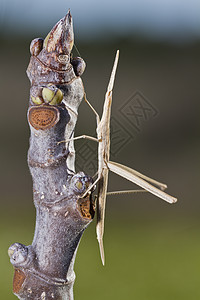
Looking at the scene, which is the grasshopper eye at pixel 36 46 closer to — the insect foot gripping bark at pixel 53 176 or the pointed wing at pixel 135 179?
the insect foot gripping bark at pixel 53 176

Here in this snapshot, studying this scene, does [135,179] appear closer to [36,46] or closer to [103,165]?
[103,165]

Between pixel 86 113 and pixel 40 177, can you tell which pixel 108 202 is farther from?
pixel 40 177

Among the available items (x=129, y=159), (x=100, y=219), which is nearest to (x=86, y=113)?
(x=129, y=159)

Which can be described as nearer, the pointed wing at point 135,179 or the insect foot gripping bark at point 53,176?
the insect foot gripping bark at point 53,176

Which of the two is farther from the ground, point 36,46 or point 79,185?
point 36,46

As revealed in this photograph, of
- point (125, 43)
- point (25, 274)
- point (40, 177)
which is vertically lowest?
point (25, 274)

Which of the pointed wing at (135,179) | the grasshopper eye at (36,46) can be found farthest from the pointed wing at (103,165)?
the grasshopper eye at (36,46)

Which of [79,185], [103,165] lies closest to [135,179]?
[103,165]
